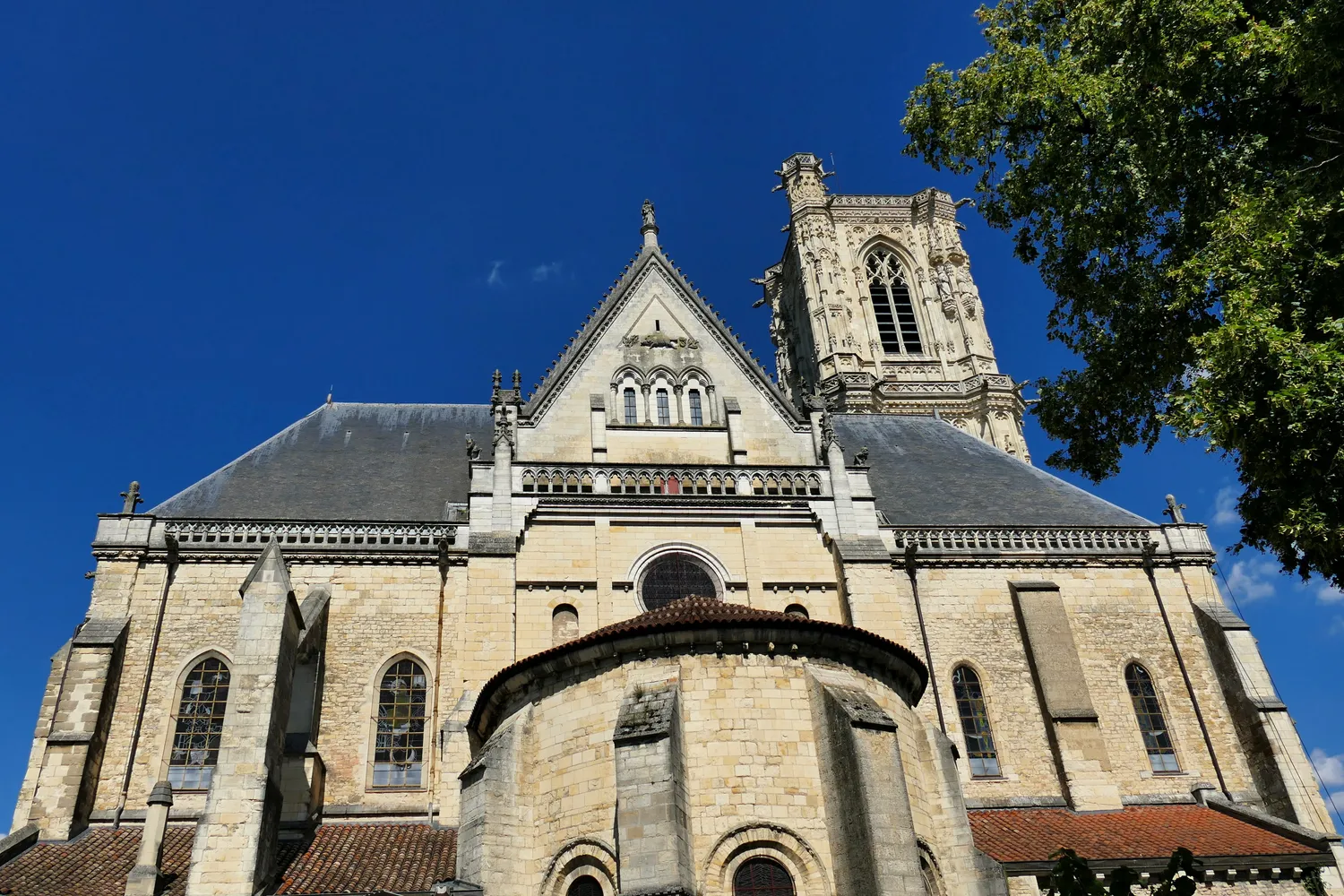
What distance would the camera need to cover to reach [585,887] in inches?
571

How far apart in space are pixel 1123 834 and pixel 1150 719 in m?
4.02

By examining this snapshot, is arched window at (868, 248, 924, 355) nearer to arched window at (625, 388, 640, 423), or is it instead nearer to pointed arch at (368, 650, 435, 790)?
arched window at (625, 388, 640, 423)

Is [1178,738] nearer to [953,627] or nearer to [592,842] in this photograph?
[953,627]

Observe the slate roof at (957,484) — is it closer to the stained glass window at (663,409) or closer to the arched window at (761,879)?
the stained glass window at (663,409)

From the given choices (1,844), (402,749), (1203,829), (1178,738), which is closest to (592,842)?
(402,749)

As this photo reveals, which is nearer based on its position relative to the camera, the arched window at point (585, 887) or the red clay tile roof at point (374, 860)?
the arched window at point (585, 887)

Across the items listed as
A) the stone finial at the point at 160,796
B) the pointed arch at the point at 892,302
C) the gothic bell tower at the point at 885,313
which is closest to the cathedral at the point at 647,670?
the stone finial at the point at 160,796

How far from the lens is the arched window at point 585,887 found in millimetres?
14388

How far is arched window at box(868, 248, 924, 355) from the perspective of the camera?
4366 centimetres

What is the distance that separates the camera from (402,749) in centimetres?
2048

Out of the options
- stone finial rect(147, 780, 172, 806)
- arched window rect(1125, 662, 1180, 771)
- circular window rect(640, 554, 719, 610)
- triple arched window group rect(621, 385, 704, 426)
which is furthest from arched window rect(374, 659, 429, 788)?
arched window rect(1125, 662, 1180, 771)

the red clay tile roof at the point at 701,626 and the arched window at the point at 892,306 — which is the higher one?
the arched window at the point at 892,306

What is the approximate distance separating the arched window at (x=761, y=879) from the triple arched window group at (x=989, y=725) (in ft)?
28.8

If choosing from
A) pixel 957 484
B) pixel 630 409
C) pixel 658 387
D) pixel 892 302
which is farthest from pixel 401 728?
pixel 892 302
